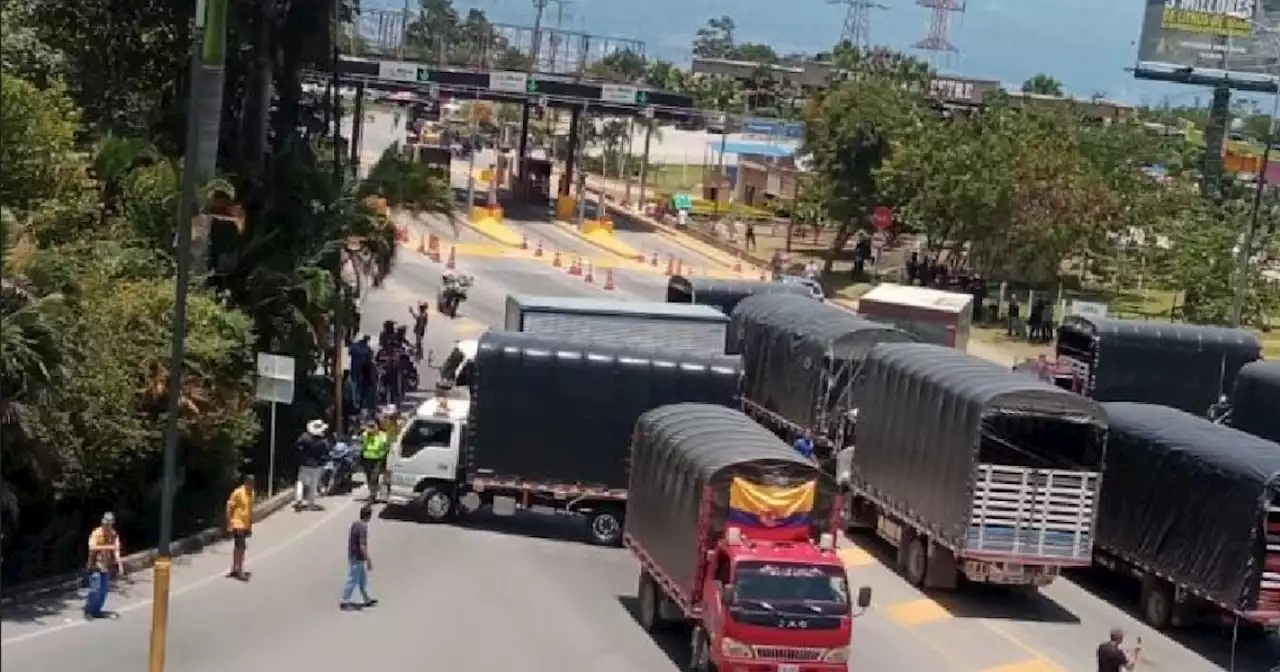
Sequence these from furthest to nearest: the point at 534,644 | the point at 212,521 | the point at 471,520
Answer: the point at 471,520 < the point at 212,521 < the point at 534,644

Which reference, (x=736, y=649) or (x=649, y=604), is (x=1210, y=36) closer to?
(x=649, y=604)

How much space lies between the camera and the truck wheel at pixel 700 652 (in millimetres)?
21359

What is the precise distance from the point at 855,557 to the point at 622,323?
27.5 ft

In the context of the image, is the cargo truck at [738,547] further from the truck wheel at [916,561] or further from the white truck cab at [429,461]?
the white truck cab at [429,461]

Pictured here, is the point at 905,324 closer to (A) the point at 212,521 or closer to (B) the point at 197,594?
(A) the point at 212,521

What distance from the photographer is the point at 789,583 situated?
67.1 feet

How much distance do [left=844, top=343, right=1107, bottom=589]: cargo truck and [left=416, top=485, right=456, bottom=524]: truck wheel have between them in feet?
23.4

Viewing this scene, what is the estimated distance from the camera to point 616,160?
12238 cm

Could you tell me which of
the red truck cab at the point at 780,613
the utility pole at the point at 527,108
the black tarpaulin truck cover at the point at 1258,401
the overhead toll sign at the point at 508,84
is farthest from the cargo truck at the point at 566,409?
the utility pole at the point at 527,108

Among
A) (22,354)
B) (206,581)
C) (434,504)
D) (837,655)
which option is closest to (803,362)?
(434,504)

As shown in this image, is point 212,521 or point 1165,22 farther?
point 1165,22

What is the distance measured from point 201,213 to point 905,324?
20.7 metres

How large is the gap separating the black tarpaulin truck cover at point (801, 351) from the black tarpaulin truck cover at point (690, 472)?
784 cm

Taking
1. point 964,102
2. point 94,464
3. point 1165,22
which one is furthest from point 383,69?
point 94,464
